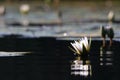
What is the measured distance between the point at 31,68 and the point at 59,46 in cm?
236

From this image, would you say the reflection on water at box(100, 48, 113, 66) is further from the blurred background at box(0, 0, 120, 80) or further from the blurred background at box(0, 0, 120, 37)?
the blurred background at box(0, 0, 120, 37)

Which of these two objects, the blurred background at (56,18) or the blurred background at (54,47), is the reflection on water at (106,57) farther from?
the blurred background at (56,18)

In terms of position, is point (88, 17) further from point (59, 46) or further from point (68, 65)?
point (68, 65)

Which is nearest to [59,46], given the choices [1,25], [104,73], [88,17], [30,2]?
[104,73]

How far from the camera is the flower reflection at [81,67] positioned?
7.95 metres

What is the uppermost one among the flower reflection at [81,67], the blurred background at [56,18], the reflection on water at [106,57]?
the blurred background at [56,18]

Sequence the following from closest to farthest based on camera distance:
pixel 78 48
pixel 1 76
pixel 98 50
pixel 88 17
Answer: pixel 1 76
pixel 78 48
pixel 98 50
pixel 88 17

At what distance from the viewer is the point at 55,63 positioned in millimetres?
8852

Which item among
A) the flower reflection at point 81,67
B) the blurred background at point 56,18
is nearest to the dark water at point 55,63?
the flower reflection at point 81,67

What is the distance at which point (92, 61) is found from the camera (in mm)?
8898

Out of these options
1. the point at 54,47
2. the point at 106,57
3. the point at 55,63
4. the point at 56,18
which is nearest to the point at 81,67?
the point at 55,63

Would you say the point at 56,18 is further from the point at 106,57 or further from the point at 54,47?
the point at 106,57

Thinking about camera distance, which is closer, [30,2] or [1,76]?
[1,76]

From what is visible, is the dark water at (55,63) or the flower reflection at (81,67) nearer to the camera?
the dark water at (55,63)
